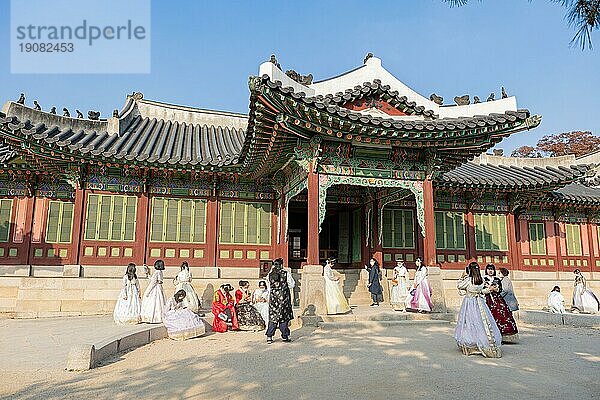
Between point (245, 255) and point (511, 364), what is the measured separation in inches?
376

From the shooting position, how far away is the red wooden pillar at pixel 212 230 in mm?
14531

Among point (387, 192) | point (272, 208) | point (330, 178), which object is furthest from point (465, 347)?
point (272, 208)

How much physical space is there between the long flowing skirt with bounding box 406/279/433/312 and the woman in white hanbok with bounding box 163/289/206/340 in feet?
18.6

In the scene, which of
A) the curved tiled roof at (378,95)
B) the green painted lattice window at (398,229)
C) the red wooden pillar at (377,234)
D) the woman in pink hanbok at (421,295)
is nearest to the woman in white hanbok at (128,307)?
the woman in pink hanbok at (421,295)

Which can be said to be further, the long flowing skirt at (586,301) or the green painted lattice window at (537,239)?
the green painted lattice window at (537,239)

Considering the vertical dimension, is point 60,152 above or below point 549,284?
above

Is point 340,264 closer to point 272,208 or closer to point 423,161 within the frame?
point 272,208

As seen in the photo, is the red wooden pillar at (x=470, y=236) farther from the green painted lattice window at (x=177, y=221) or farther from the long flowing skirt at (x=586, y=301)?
the green painted lattice window at (x=177, y=221)

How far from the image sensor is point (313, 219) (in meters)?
11.3

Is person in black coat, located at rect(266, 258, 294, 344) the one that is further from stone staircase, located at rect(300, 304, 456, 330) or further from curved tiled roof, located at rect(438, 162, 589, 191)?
curved tiled roof, located at rect(438, 162, 589, 191)

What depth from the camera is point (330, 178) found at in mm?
11703

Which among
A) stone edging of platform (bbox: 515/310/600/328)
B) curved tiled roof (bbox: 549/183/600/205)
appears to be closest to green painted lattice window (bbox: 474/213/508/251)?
curved tiled roof (bbox: 549/183/600/205)

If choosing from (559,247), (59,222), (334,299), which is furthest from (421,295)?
(59,222)

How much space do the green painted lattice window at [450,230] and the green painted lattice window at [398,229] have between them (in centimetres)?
113
